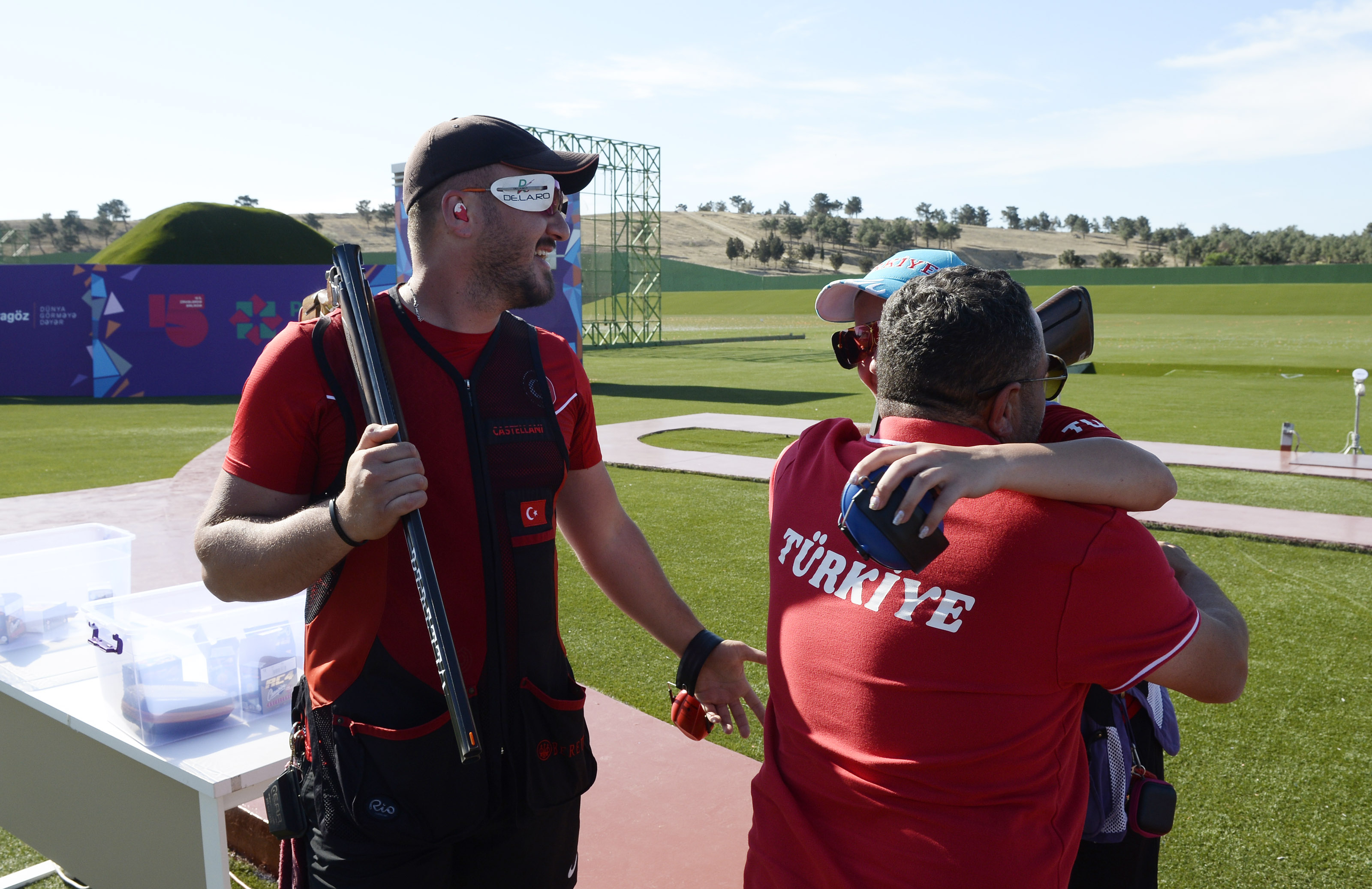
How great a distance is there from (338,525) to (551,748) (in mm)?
648

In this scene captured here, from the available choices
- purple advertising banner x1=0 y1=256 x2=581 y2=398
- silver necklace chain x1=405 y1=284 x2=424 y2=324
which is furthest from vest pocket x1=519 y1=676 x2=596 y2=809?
purple advertising banner x1=0 y1=256 x2=581 y2=398

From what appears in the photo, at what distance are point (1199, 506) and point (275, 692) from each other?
7495mm

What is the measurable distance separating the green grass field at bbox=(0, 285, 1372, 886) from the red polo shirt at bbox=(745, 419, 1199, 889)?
207 centimetres

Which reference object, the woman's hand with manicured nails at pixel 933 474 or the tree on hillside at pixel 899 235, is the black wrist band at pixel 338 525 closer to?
the woman's hand with manicured nails at pixel 933 474

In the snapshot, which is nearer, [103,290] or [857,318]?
[857,318]

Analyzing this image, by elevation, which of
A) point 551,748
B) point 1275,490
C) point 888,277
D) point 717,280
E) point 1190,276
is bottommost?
point 1275,490

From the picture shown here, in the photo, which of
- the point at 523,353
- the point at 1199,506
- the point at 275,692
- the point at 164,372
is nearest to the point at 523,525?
the point at 523,353

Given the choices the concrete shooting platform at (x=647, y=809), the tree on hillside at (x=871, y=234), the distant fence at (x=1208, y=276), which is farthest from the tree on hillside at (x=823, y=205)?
the concrete shooting platform at (x=647, y=809)

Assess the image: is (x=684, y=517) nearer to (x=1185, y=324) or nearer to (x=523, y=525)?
(x=523, y=525)

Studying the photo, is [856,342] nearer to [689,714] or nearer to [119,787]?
[689,714]

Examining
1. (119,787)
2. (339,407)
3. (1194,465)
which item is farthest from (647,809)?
(1194,465)

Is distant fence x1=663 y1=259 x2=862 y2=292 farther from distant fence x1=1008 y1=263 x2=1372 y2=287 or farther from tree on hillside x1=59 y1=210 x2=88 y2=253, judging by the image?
tree on hillside x1=59 y1=210 x2=88 y2=253

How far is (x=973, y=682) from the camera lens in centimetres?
140

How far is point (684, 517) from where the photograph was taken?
8023mm
